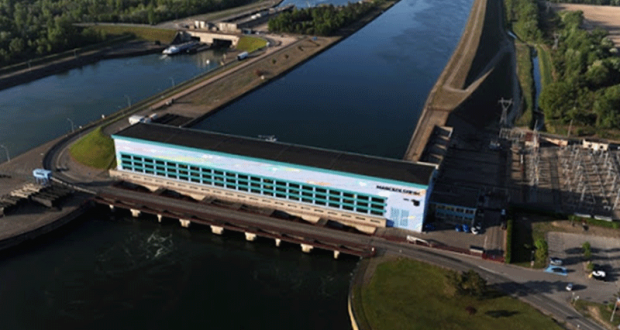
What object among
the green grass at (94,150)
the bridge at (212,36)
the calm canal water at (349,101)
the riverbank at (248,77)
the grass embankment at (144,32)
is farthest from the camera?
the bridge at (212,36)

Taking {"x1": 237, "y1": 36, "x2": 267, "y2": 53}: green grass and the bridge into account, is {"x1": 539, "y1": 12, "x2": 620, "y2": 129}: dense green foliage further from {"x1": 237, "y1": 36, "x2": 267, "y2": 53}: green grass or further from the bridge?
the bridge

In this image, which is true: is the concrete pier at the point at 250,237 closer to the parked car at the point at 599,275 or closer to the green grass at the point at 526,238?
the green grass at the point at 526,238

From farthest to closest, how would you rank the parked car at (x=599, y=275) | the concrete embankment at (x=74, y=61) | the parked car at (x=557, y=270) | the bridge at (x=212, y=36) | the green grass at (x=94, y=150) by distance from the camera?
the bridge at (x=212, y=36)
the concrete embankment at (x=74, y=61)
the green grass at (x=94, y=150)
the parked car at (x=557, y=270)
the parked car at (x=599, y=275)

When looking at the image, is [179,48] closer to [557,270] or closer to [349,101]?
[349,101]

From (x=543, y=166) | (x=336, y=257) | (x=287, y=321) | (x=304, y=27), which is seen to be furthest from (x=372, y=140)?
(x=304, y=27)

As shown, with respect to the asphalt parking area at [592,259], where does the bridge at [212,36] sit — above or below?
above

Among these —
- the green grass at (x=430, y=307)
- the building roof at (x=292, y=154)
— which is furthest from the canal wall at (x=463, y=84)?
the green grass at (x=430, y=307)
